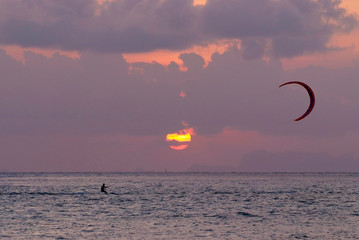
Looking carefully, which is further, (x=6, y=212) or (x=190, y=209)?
(x=190, y=209)

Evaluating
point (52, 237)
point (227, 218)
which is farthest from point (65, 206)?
point (52, 237)

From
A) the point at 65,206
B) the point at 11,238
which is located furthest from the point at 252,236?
the point at 65,206

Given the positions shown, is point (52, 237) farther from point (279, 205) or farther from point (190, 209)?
point (279, 205)

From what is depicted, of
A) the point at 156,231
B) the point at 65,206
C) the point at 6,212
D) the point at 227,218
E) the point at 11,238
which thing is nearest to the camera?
the point at 11,238

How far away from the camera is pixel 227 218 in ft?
173

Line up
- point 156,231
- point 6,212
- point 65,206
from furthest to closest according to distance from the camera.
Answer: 1. point 65,206
2. point 6,212
3. point 156,231

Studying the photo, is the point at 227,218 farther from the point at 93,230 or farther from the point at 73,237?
the point at 73,237

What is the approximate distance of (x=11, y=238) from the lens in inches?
1538

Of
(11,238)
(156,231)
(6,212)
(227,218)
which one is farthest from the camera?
(6,212)

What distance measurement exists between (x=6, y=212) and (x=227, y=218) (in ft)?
76.5

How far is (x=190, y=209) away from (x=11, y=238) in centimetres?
2705

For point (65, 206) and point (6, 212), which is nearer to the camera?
point (6, 212)

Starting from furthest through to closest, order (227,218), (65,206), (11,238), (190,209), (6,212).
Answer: (65,206), (190,209), (6,212), (227,218), (11,238)

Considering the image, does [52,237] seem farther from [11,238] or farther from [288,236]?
[288,236]
